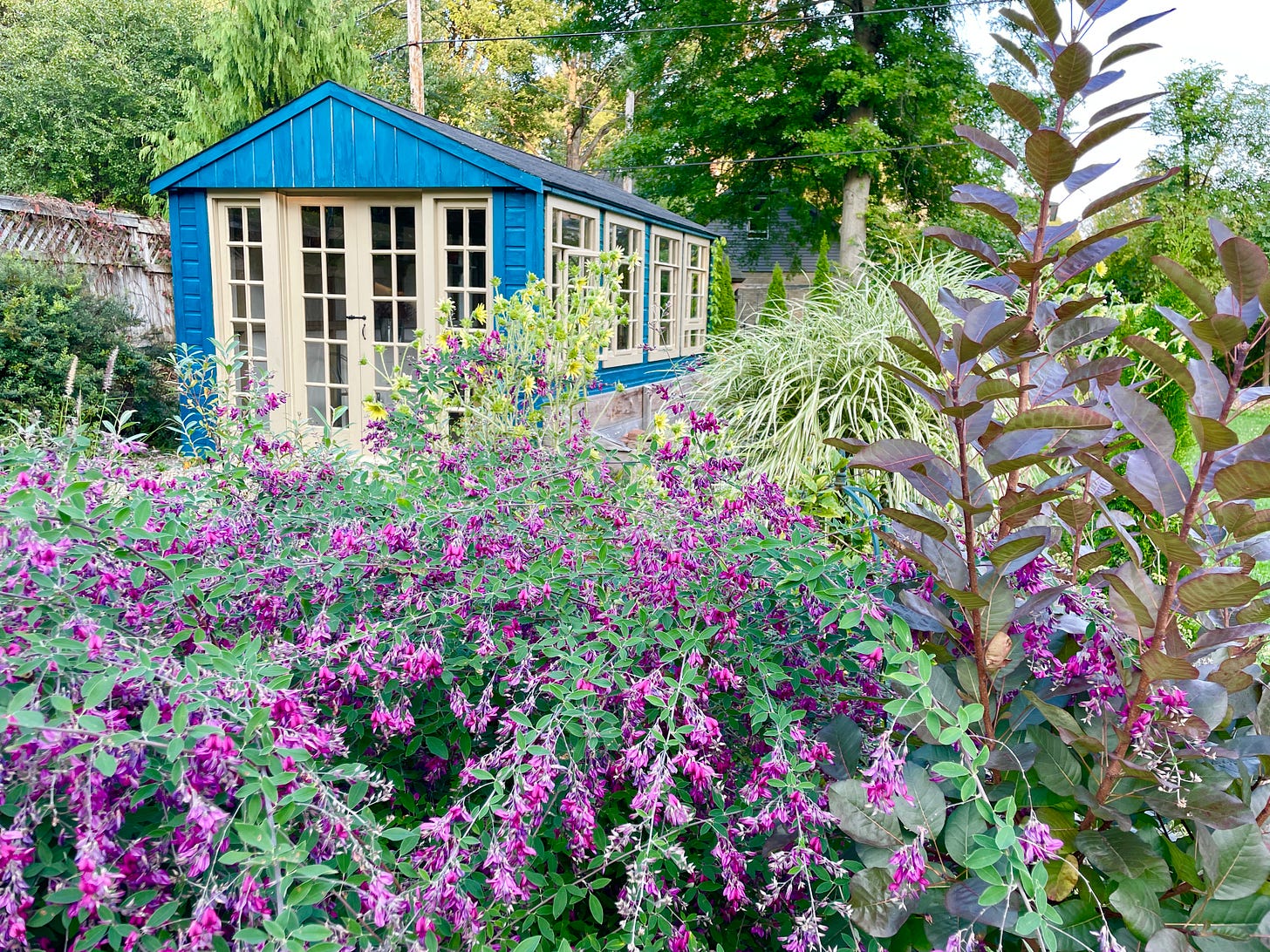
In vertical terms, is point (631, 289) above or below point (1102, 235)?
above

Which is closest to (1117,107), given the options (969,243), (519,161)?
(969,243)

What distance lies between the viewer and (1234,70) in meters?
21.8

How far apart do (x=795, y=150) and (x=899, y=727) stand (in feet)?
56.8

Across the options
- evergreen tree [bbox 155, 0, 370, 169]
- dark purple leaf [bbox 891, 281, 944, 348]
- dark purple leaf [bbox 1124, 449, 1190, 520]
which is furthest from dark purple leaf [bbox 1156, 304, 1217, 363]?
evergreen tree [bbox 155, 0, 370, 169]

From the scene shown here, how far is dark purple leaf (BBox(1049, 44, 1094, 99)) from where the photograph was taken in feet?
3.65

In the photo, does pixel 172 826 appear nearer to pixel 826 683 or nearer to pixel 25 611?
pixel 25 611

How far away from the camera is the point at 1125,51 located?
1.18 metres

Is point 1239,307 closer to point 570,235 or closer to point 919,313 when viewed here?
point 919,313

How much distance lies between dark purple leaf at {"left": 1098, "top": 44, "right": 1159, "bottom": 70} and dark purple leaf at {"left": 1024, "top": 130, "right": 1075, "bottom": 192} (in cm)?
19

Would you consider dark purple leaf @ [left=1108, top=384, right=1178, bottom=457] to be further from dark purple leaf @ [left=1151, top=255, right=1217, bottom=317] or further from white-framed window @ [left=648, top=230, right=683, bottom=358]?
white-framed window @ [left=648, top=230, right=683, bottom=358]

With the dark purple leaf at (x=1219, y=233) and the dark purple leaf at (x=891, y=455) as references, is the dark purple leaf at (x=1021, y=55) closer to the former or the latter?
the dark purple leaf at (x=1219, y=233)

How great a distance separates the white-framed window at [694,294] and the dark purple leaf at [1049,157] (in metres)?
9.60

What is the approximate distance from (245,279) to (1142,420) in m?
7.33

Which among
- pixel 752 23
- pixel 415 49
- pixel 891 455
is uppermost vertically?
pixel 752 23
